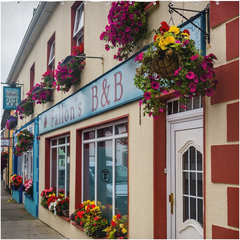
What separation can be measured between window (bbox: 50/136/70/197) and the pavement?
1089 millimetres

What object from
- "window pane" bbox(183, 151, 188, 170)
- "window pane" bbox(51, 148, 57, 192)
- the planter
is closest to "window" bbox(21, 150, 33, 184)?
"window pane" bbox(51, 148, 57, 192)

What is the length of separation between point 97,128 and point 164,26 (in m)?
4.13

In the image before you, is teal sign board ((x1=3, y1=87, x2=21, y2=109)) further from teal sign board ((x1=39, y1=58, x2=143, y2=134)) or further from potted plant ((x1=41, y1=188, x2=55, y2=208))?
potted plant ((x1=41, y1=188, x2=55, y2=208))

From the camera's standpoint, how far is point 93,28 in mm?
8055

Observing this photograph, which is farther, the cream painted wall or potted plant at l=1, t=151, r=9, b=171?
potted plant at l=1, t=151, r=9, b=171

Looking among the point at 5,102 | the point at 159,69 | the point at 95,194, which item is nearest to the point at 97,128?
the point at 95,194

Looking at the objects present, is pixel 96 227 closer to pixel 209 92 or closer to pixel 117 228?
pixel 117 228

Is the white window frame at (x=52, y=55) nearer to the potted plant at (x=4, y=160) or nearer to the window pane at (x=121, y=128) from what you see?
the window pane at (x=121, y=128)

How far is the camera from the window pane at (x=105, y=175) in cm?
718

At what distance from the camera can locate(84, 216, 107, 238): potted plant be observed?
691 centimetres

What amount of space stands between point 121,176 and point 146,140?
54.0 inches

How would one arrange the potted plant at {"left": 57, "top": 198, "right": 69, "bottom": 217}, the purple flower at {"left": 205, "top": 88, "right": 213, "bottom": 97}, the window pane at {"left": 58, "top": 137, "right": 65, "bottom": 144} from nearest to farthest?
the purple flower at {"left": 205, "top": 88, "right": 213, "bottom": 97} → the potted plant at {"left": 57, "top": 198, "right": 69, "bottom": 217} → the window pane at {"left": 58, "top": 137, "right": 65, "bottom": 144}

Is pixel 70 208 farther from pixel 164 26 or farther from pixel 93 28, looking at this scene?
pixel 164 26

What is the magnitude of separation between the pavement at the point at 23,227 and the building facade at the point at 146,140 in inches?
13.6
